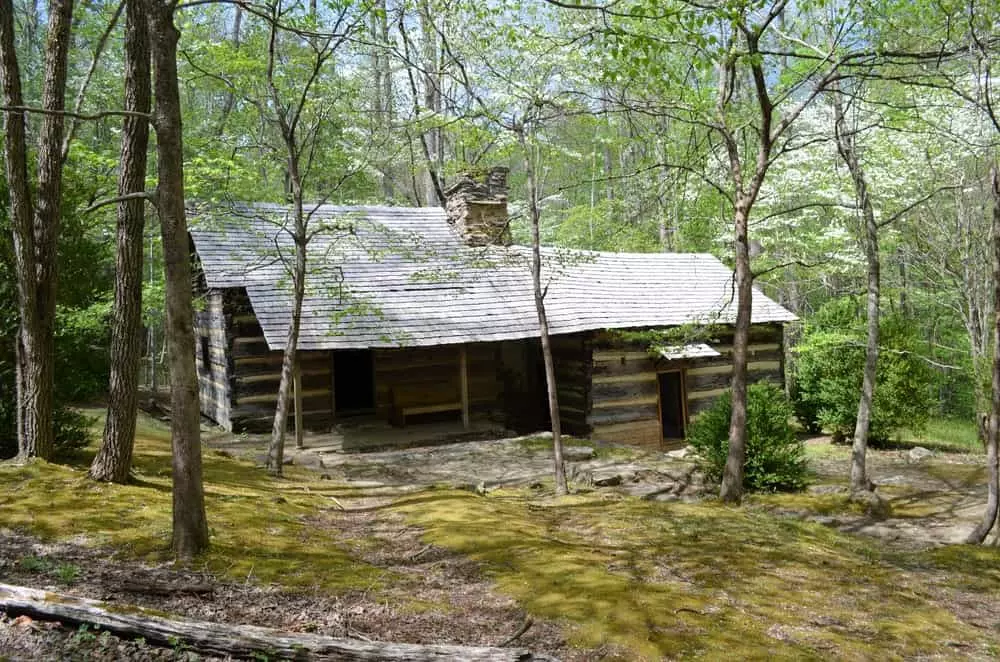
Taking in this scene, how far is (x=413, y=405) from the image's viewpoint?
51.7ft

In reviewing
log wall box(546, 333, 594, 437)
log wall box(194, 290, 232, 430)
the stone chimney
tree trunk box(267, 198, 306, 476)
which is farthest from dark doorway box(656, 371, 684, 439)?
log wall box(194, 290, 232, 430)

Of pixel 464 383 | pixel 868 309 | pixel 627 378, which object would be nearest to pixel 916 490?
pixel 868 309

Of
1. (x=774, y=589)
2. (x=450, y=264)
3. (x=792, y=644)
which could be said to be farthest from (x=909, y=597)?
(x=450, y=264)

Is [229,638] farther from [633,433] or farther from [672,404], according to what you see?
[672,404]

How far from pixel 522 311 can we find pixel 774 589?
10975mm

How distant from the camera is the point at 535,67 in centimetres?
949

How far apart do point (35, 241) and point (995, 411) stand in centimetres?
1032

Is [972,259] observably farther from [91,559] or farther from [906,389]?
[91,559]

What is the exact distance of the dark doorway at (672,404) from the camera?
17891mm

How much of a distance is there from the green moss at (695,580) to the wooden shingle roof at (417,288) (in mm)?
6186

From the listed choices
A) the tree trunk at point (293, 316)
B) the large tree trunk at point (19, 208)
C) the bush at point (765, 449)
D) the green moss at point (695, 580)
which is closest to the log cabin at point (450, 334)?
the tree trunk at point (293, 316)

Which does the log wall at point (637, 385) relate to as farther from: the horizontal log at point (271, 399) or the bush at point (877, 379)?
the horizontal log at point (271, 399)

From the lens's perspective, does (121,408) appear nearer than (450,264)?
Yes

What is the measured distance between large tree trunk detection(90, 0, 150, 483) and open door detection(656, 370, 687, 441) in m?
12.7
